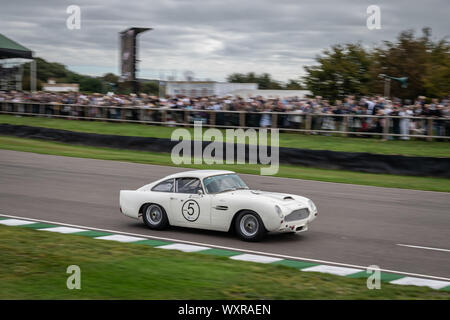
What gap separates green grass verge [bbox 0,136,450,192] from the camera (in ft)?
57.4

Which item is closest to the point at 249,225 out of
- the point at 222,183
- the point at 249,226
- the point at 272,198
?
the point at 249,226

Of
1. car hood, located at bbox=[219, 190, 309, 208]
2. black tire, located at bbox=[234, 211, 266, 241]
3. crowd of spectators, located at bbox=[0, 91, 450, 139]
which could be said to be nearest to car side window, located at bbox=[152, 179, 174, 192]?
car hood, located at bbox=[219, 190, 309, 208]

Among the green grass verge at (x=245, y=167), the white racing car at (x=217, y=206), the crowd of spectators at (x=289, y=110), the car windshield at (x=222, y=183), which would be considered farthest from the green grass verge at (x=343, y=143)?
the white racing car at (x=217, y=206)

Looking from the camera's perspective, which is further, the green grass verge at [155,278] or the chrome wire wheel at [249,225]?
the chrome wire wheel at [249,225]

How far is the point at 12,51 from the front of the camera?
45219mm

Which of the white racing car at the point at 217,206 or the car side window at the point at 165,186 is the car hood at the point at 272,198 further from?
the car side window at the point at 165,186

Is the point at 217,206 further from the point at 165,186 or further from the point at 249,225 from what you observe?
the point at 165,186

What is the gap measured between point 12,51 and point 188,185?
127ft

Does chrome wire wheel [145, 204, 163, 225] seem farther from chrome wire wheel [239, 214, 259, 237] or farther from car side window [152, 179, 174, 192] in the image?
chrome wire wheel [239, 214, 259, 237]

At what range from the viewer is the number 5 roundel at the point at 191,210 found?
10.5 metres

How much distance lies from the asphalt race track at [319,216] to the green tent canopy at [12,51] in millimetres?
27192
